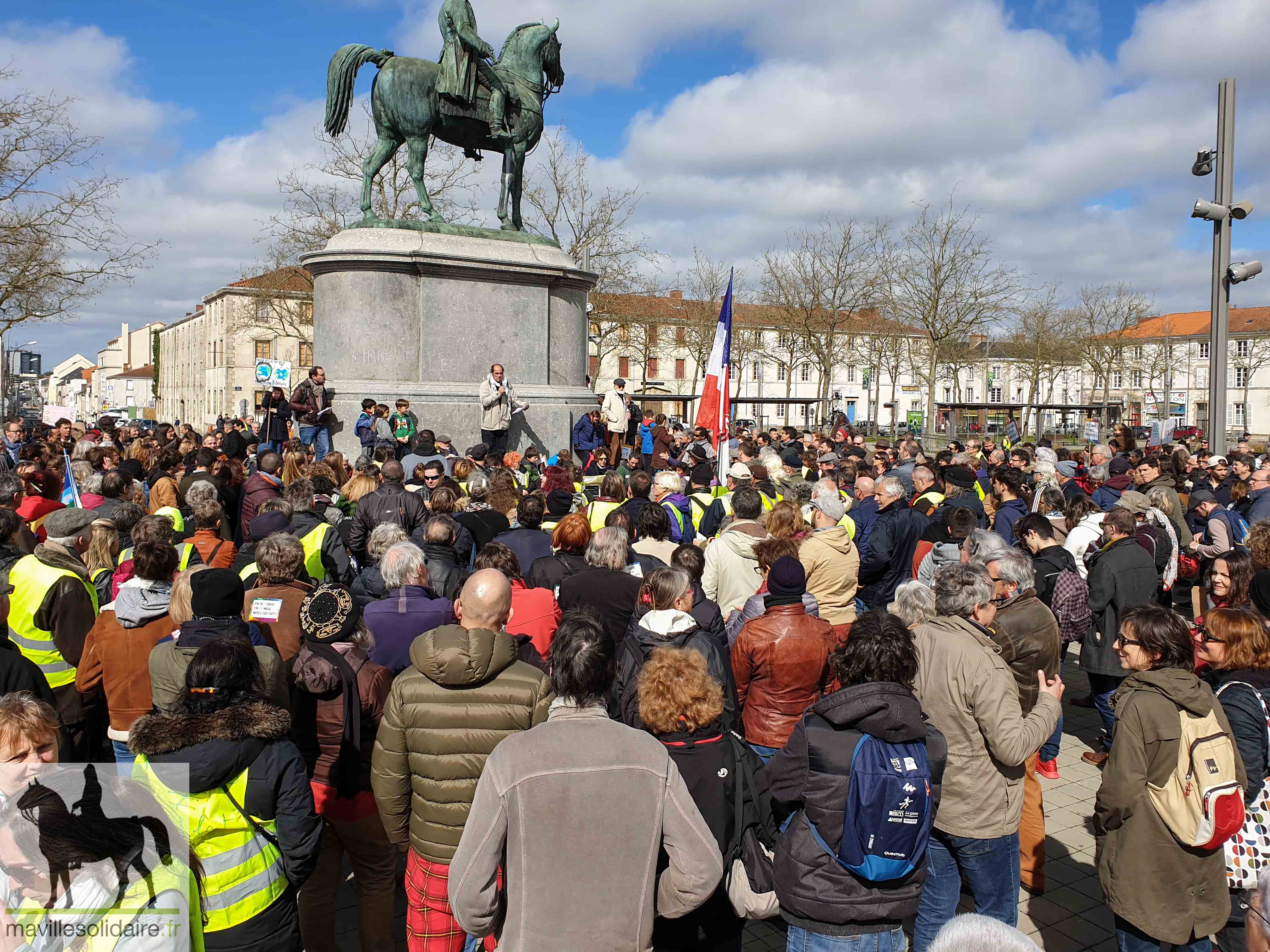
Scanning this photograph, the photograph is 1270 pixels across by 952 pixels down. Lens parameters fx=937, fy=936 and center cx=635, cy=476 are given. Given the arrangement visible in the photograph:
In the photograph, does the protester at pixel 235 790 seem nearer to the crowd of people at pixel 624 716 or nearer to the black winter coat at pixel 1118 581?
the crowd of people at pixel 624 716

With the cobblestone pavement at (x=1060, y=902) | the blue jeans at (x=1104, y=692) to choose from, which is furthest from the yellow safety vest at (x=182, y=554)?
the blue jeans at (x=1104, y=692)

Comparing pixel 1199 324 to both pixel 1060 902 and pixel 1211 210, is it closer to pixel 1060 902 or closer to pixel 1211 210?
pixel 1211 210

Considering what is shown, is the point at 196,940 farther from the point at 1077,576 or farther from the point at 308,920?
the point at 1077,576

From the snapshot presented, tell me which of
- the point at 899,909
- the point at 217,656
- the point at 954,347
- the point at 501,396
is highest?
the point at 954,347

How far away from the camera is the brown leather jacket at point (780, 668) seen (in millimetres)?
4602

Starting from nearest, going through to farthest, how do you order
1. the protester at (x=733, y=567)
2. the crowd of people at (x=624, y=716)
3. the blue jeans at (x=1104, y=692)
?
1. the crowd of people at (x=624, y=716)
2. the protester at (x=733, y=567)
3. the blue jeans at (x=1104, y=692)

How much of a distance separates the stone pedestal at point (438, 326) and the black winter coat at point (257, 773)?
11.5 meters

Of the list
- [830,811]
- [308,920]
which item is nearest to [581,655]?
[830,811]

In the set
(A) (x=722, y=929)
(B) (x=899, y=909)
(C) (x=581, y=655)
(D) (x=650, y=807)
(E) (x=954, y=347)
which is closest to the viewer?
(D) (x=650, y=807)

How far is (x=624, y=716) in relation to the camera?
4109mm

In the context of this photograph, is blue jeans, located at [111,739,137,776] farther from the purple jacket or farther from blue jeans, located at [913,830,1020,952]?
blue jeans, located at [913,830,1020,952]

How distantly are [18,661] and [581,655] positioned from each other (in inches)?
109

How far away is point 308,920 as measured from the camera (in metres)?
4.13

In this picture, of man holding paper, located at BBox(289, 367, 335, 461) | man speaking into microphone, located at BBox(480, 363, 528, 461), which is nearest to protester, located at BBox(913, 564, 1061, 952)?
man speaking into microphone, located at BBox(480, 363, 528, 461)
